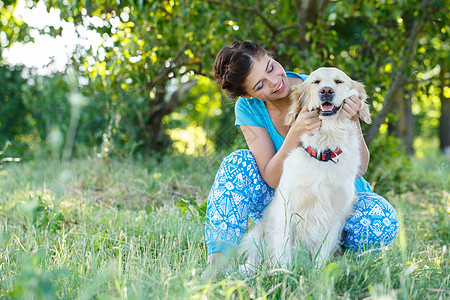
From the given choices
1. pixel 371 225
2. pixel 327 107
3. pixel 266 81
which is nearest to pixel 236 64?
pixel 266 81

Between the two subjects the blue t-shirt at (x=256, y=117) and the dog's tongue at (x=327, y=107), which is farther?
the blue t-shirt at (x=256, y=117)

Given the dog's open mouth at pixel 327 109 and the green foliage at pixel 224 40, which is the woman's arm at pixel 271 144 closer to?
the dog's open mouth at pixel 327 109

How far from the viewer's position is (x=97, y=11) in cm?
368

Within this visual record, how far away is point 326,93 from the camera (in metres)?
1.98

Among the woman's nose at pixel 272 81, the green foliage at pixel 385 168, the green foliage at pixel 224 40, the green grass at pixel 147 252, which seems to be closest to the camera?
the green grass at pixel 147 252

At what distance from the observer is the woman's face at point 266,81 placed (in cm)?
227

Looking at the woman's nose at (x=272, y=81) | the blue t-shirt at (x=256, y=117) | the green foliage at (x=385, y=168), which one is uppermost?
the woman's nose at (x=272, y=81)

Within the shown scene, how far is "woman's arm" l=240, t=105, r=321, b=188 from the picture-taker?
2027 millimetres

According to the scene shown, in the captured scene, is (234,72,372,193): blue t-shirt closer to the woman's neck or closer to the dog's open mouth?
the woman's neck

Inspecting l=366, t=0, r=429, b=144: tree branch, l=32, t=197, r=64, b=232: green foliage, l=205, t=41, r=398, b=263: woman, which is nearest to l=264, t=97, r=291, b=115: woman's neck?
l=205, t=41, r=398, b=263: woman

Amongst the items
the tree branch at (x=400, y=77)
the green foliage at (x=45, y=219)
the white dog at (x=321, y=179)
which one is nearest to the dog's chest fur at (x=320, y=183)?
the white dog at (x=321, y=179)

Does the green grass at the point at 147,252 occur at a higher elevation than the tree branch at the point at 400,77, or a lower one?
lower

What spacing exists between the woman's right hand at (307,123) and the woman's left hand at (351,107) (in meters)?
0.13

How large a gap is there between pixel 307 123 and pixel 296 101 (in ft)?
0.69
